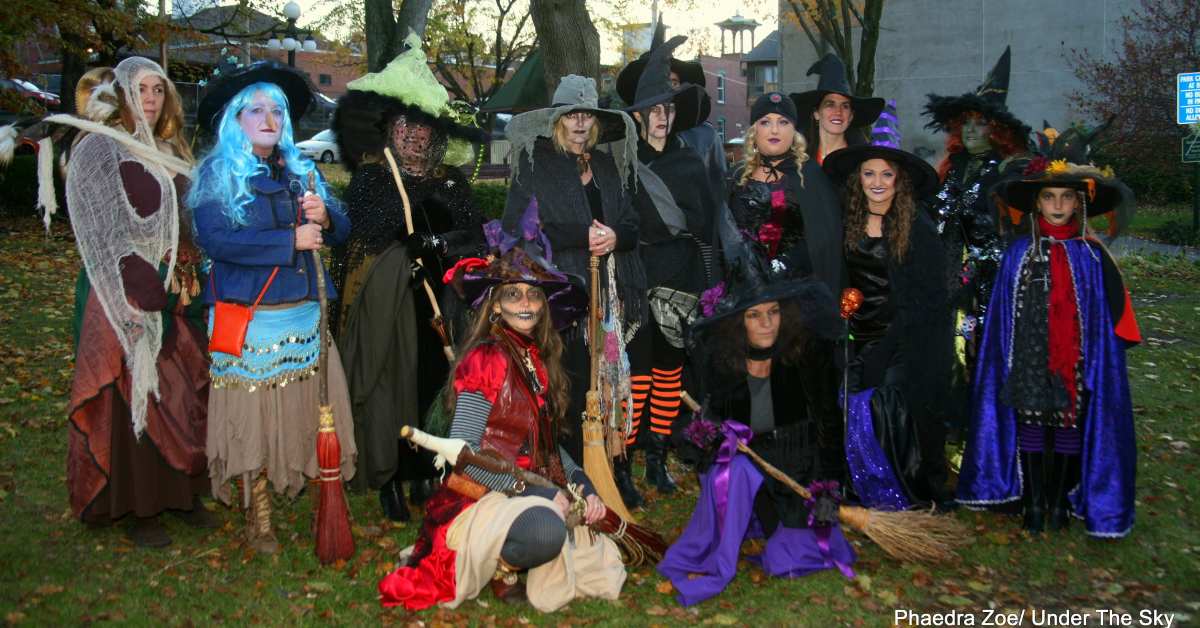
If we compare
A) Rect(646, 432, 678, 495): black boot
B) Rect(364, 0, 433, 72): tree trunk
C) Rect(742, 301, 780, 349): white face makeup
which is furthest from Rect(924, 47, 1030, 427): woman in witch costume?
Rect(364, 0, 433, 72): tree trunk

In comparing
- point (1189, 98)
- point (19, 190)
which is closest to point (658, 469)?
point (1189, 98)

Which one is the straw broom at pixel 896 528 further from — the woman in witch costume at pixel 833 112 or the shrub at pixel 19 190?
the shrub at pixel 19 190

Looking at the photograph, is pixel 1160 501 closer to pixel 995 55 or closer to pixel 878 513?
pixel 878 513

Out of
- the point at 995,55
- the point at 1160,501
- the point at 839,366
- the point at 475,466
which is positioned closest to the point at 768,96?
the point at 839,366

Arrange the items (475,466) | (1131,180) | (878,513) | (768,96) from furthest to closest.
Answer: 1. (1131,180)
2. (768,96)
3. (878,513)
4. (475,466)

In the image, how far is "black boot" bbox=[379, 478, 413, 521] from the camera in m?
5.42

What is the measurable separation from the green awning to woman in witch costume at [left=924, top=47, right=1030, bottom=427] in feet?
39.2

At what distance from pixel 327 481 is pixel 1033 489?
141 inches

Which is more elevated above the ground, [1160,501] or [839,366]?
[839,366]

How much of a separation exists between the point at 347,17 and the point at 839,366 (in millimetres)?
24927

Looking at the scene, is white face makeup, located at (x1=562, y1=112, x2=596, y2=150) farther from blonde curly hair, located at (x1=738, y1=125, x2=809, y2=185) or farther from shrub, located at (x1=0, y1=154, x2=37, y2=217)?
shrub, located at (x1=0, y1=154, x2=37, y2=217)

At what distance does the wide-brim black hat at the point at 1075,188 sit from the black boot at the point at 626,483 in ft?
8.13

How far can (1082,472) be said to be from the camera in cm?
515

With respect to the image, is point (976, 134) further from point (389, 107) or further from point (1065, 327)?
point (389, 107)
